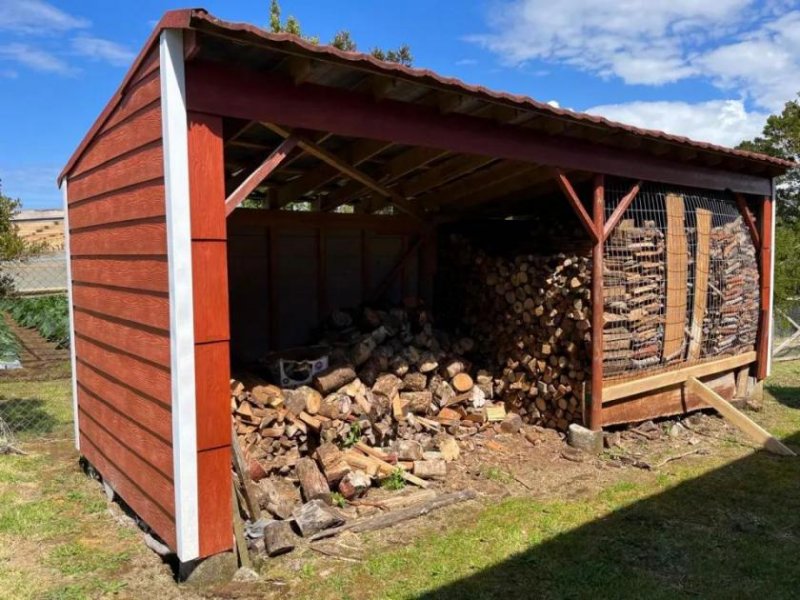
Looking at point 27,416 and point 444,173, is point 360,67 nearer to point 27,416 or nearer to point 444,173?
point 444,173

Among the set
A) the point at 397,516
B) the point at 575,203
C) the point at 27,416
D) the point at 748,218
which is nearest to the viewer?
the point at 397,516

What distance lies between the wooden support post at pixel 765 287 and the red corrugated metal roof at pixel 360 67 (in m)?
2.65

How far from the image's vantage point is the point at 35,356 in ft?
29.7

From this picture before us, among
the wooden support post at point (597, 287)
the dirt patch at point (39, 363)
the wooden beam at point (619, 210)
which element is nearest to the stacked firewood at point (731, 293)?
the wooden beam at point (619, 210)

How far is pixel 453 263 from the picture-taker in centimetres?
686

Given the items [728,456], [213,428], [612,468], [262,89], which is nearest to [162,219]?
[262,89]

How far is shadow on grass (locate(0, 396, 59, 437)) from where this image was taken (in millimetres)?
5966

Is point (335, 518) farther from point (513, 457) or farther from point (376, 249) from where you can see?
point (376, 249)

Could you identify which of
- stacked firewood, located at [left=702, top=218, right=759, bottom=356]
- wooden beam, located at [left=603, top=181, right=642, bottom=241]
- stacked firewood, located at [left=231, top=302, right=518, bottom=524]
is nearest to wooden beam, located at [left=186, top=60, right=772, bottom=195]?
wooden beam, located at [left=603, top=181, right=642, bottom=241]

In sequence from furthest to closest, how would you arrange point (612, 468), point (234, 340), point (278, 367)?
1. point (234, 340)
2. point (278, 367)
3. point (612, 468)

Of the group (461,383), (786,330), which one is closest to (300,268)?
(461,383)

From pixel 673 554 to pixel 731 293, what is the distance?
407 centimetres

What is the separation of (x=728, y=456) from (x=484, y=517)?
9.24ft

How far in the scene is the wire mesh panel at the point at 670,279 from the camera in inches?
213
